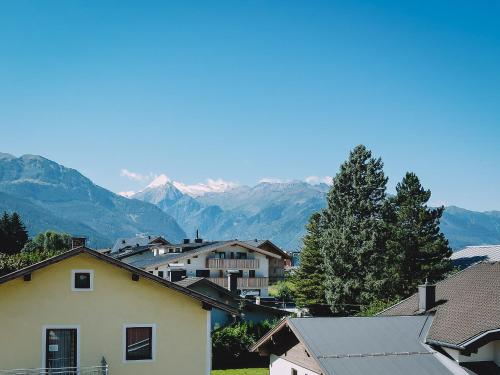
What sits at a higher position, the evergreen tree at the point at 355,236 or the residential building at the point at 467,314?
the evergreen tree at the point at 355,236

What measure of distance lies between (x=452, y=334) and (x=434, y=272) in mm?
27528

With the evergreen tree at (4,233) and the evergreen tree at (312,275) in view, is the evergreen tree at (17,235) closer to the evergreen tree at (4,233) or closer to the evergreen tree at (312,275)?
the evergreen tree at (4,233)

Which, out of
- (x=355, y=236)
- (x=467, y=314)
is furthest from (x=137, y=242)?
(x=467, y=314)

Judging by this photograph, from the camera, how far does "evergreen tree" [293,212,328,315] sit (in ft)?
195

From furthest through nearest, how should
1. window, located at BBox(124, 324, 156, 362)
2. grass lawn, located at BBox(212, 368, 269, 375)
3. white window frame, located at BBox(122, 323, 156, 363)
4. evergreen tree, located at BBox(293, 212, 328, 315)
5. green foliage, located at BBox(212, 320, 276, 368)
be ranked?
1. evergreen tree, located at BBox(293, 212, 328, 315)
2. green foliage, located at BBox(212, 320, 276, 368)
3. grass lawn, located at BBox(212, 368, 269, 375)
4. window, located at BBox(124, 324, 156, 362)
5. white window frame, located at BBox(122, 323, 156, 363)

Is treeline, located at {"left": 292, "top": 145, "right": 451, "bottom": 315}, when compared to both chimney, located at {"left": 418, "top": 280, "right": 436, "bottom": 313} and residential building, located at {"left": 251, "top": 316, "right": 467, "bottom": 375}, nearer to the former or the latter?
chimney, located at {"left": 418, "top": 280, "right": 436, "bottom": 313}

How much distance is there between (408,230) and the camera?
5184 centimetres

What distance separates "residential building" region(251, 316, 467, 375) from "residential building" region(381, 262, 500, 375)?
1.84ft

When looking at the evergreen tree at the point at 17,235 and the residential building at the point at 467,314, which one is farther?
the evergreen tree at the point at 17,235

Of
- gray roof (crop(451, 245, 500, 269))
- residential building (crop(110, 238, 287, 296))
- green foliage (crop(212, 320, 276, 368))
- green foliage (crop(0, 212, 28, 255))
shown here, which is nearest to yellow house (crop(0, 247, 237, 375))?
green foliage (crop(212, 320, 276, 368))

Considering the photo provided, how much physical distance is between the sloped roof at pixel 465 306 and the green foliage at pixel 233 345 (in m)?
12.8

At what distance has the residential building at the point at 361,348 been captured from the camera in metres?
22.2

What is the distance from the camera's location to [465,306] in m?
25.5

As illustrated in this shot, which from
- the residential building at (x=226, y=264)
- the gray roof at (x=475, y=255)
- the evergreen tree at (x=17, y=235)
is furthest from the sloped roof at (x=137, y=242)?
the gray roof at (x=475, y=255)
